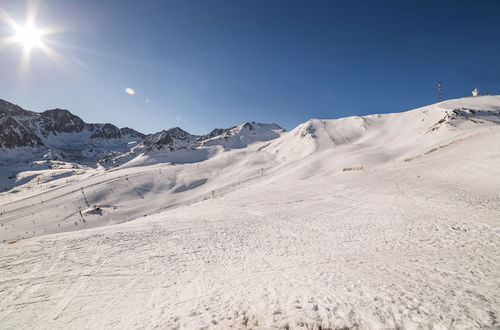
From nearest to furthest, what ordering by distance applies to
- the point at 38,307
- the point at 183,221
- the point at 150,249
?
the point at 38,307 < the point at 150,249 < the point at 183,221

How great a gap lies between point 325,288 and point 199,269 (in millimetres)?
5763

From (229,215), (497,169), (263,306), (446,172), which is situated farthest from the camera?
(446,172)

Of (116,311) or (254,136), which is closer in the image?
(116,311)

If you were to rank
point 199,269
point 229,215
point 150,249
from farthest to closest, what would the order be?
point 229,215, point 150,249, point 199,269

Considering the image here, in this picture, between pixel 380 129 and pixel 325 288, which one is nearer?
pixel 325 288

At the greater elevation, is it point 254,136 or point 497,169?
point 254,136

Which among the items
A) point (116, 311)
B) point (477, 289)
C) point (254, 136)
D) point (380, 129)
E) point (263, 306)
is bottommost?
point (477, 289)

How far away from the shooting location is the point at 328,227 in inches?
584

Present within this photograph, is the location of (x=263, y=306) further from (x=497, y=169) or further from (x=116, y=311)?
(x=497, y=169)

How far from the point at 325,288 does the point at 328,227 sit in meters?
7.78

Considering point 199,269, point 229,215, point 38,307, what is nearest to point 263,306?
point 199,269

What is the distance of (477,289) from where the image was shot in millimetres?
6914

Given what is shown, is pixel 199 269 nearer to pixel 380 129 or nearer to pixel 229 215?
pixel 229 215

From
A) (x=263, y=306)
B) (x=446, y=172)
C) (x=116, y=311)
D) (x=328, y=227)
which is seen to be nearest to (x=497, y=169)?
(x=446, y=172)
